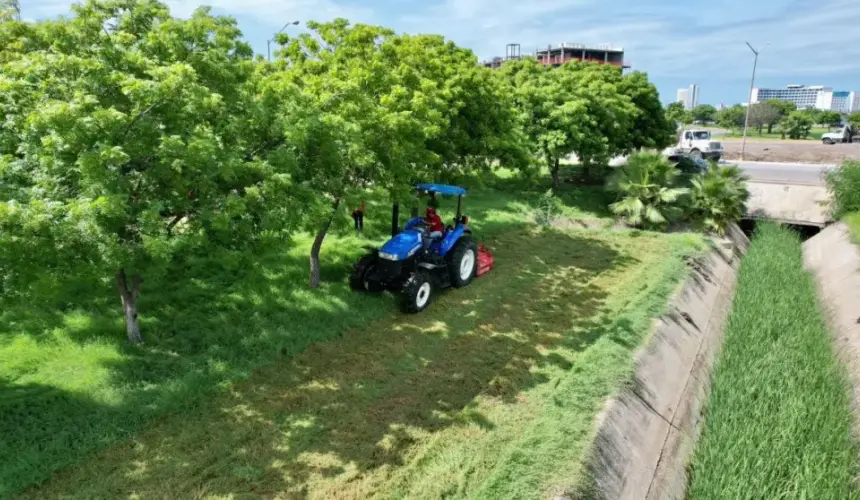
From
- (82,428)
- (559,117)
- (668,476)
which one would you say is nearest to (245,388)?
(82,428)

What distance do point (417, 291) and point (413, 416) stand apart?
3.16m

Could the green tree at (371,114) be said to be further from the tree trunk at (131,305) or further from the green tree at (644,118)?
the green tree at (644,118)

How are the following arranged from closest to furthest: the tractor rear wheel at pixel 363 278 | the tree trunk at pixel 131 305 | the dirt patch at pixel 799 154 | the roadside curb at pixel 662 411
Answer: the roadside curb at pixel 662 411 → the tree trunk at pixel 131 305 → the tractor rear wheel at pixel 363 278 → the dirt patch at pixel 799 154

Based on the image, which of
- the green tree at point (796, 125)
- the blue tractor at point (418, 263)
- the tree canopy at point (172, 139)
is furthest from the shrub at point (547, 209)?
the green tree at point (796, 125)

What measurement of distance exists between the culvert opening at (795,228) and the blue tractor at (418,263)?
14.2 meters

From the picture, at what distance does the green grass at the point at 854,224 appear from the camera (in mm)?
15148

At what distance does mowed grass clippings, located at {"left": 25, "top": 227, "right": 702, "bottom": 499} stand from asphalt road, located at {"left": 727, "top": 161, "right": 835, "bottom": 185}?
62.5ft

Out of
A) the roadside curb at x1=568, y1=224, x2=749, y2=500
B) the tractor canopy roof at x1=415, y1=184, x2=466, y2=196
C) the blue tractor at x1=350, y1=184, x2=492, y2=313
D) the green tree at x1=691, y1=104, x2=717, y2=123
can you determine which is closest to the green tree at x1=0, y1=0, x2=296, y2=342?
the blue tractor at x1=350, y1=184, x2=492, y2=313

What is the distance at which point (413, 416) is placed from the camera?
6.55 meters

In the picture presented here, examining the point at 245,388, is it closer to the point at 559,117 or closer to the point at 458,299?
the point at 458,299

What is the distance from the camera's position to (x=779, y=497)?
5910 millimetres

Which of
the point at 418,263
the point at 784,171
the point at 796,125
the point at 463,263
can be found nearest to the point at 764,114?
the point at 796,125

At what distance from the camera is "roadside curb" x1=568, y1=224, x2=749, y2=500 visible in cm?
616

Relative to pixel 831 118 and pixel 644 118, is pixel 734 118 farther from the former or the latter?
pixel 644 118
